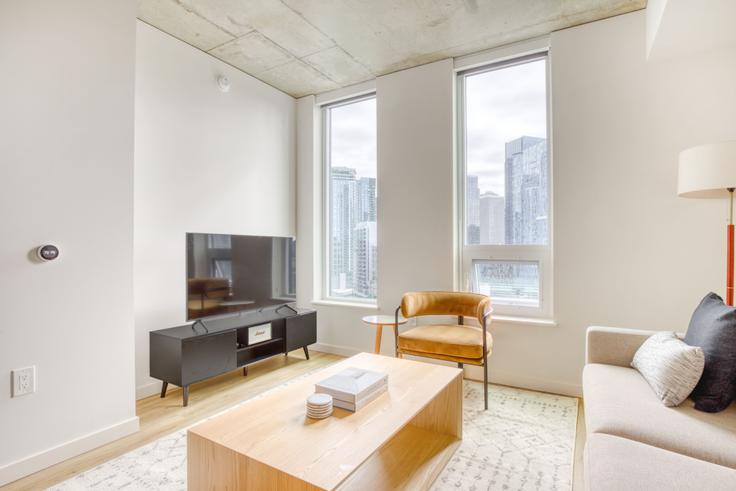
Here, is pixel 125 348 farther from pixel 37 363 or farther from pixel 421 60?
pixel 421 60

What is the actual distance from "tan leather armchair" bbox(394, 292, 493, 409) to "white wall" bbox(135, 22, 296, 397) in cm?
180

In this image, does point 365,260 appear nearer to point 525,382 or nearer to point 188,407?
point 525,382

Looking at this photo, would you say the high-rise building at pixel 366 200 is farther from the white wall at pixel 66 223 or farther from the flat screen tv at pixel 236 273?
the white wall at pixel 66 223

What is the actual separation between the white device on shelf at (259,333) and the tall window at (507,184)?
1.81m

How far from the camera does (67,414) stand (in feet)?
6.85

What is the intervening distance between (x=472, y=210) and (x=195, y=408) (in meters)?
2.73

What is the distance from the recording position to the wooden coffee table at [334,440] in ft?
4.23

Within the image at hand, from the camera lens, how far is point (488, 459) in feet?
6.66

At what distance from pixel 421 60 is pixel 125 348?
10.6ft

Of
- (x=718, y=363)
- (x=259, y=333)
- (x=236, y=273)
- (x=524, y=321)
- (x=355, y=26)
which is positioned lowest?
(x=259, y=333)

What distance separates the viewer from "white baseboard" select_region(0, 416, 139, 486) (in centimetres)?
187

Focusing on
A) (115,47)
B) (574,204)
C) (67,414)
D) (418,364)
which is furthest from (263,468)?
(574,204)

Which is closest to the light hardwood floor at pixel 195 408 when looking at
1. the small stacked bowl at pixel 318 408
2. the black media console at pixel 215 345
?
the black media console at pixel 215 345

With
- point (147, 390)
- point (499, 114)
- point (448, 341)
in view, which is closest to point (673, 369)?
point (448, 341)
